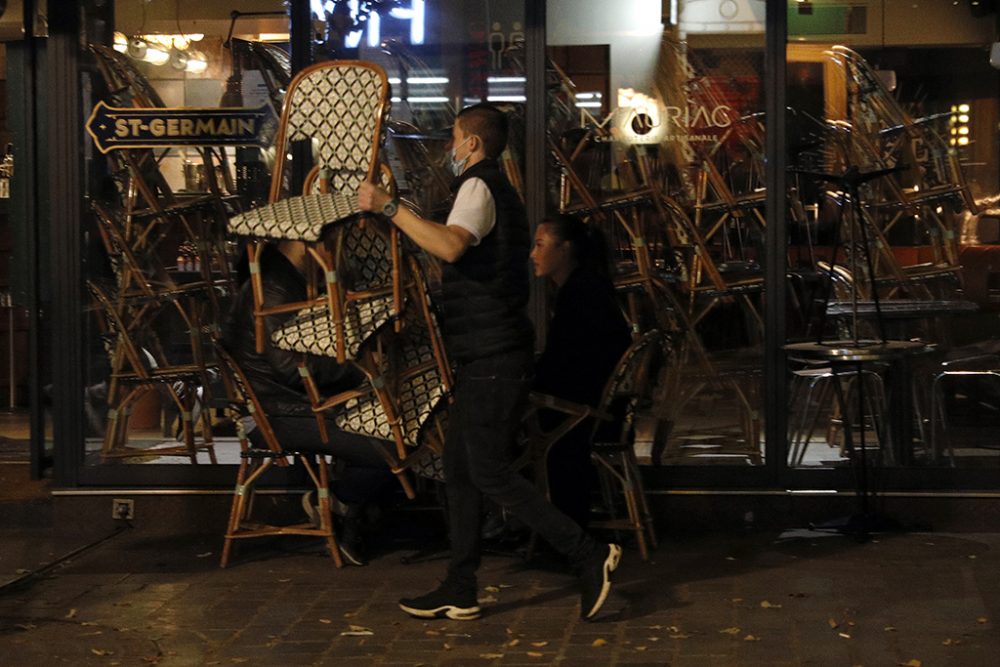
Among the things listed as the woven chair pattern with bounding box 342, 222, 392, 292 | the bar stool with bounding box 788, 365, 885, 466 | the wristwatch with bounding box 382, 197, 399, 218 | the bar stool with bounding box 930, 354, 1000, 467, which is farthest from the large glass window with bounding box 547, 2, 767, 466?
the wristwatch with bounding box 382, 197, 399, 218

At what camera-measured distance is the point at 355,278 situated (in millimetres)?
6074

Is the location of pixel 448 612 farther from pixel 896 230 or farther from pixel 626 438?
pixel 896 230

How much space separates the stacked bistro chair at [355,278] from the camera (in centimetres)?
570

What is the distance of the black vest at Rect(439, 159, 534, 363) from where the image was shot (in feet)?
18.4

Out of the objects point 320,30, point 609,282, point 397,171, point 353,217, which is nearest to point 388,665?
point 353,217

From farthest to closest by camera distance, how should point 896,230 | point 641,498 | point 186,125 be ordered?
point 896,230
point 186,125
point 641,498

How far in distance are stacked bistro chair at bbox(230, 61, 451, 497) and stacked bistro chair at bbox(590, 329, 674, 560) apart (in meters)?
0.89

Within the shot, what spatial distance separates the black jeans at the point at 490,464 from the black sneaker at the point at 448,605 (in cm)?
4

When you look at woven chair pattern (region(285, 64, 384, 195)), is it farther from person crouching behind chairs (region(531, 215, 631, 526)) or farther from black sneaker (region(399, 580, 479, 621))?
black sneaker (region(399, 580, 479, 621))

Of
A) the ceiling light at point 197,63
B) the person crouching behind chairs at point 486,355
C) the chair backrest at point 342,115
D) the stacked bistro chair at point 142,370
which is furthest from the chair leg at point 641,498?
the ceiling light at point 197,63

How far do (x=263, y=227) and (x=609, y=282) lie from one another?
1771 millimetres

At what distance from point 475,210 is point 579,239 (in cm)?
121

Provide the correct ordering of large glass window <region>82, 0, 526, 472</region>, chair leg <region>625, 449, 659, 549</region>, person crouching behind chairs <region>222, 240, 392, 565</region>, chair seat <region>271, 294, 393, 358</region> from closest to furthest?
1. chair seat <region>271, 294, 393, 358</region>
2. person crouching behind chairs <region>222, 240, 392, 565</region>
3. chair leg <region>625, 449, 659, 549</region>
4. large glass window <region>82, 0, 526, 472</region>

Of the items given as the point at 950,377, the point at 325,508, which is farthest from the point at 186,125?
the point at 950,377
